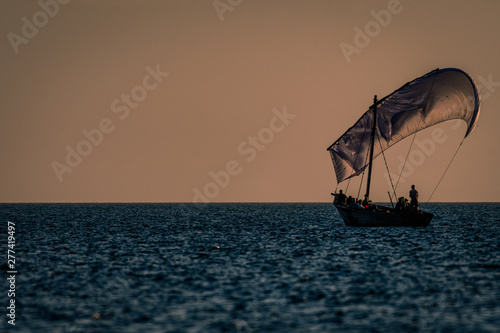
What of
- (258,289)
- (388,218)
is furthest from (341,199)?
(258,289)

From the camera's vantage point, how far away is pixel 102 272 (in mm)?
29969

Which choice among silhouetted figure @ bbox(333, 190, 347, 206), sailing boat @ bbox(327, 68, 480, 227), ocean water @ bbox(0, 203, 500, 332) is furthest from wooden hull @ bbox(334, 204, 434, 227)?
ocean water @ bbox(0, 203, 500, 332)

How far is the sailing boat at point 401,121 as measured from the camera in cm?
5512

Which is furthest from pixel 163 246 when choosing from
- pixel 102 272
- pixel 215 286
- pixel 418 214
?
pixel 418 214

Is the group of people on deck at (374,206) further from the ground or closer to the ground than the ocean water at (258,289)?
further from the ground

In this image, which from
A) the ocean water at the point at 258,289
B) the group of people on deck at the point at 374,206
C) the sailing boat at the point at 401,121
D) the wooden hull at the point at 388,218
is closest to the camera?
the ocean water at the point at 258,289

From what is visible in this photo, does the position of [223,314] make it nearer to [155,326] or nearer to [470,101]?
[155,326]

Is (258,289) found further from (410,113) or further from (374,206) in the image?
(410,113)

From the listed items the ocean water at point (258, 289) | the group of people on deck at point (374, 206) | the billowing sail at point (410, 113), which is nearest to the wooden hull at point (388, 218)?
the group of people on deck at point (374, 206)

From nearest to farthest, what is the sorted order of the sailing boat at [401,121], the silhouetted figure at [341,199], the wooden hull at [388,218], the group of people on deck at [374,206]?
the sailing boat at [401,121] → the group of people on deck at [374,206] → the wooden hull at [388,218] → the silhouetted figure at [341,199]

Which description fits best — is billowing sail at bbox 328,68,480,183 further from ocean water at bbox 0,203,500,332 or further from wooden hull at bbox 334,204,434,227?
ocean water at bbox 0,203,500,332

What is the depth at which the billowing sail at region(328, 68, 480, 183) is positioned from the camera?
5481 cm

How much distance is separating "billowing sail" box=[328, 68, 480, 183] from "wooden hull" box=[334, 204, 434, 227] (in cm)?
853

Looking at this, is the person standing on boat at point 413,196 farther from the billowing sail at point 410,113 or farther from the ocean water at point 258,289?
the ocean water at point 258,289
